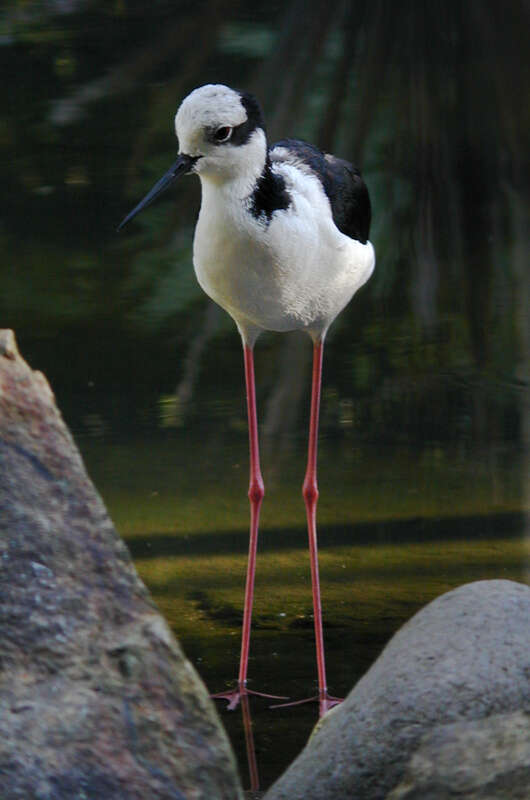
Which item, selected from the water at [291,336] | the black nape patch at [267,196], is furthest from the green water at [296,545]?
the black nape patch at [267,196]

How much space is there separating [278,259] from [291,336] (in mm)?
2689

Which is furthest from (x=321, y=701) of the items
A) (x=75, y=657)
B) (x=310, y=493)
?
(x=75, y=657)

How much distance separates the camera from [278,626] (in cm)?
427

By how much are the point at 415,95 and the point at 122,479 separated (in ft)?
15.8

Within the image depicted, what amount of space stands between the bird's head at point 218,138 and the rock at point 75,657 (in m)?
0.82

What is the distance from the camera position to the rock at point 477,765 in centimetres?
275

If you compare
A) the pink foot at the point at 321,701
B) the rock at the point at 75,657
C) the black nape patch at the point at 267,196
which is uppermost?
the black nape patch at the point at 267,196

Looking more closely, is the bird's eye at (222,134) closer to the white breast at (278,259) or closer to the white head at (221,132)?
the white head at (221,132)

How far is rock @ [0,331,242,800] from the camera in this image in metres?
2.63

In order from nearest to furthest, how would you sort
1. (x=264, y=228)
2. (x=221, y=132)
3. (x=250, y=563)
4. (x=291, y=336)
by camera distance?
(x=221, y=132) < (x=264, y=228) < (x=250, y=563) < (x=291, y=336)

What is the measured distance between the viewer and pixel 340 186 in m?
4.19

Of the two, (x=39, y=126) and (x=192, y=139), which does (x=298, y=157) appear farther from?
(x=39, y=126)

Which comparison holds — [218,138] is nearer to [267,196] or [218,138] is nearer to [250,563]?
[267,196]

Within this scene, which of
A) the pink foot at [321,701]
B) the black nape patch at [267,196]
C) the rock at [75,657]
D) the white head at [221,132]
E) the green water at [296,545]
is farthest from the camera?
the green water at [296,545]
